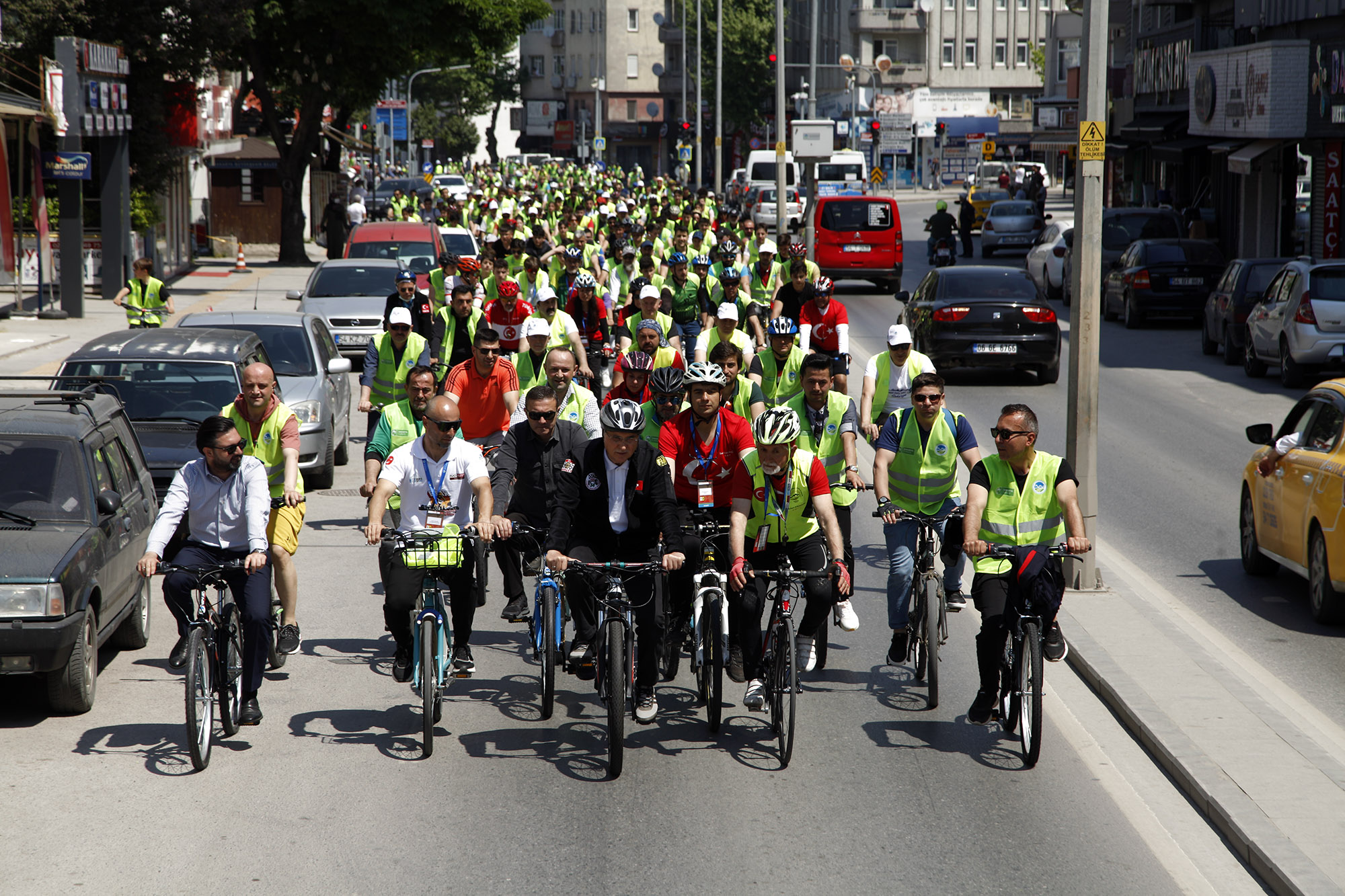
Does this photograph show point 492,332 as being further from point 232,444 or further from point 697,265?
point 697,265

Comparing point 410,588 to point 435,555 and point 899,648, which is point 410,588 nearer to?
point 435,555

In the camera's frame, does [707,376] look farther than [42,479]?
No

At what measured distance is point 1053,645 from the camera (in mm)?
7566

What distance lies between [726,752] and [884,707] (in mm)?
1182

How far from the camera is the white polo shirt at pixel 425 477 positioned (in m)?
8.14

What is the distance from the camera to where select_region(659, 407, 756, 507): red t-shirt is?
8453mm

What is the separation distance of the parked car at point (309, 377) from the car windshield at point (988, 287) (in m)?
9.01

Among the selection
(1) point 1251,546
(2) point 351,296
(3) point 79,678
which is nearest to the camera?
(3) point 79,678

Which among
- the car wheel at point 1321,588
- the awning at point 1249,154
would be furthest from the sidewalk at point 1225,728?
the awning at point 1249,154

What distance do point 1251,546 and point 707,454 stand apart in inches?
202

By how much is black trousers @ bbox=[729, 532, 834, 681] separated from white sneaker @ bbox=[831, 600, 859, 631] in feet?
0.52

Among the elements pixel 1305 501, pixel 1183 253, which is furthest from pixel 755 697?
pixel 1183 253

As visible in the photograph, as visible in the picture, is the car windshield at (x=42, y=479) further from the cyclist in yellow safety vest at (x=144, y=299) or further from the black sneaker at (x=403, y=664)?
the cyclist in yellow safety vest at (x=144, y=299)

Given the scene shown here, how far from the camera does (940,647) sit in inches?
388
